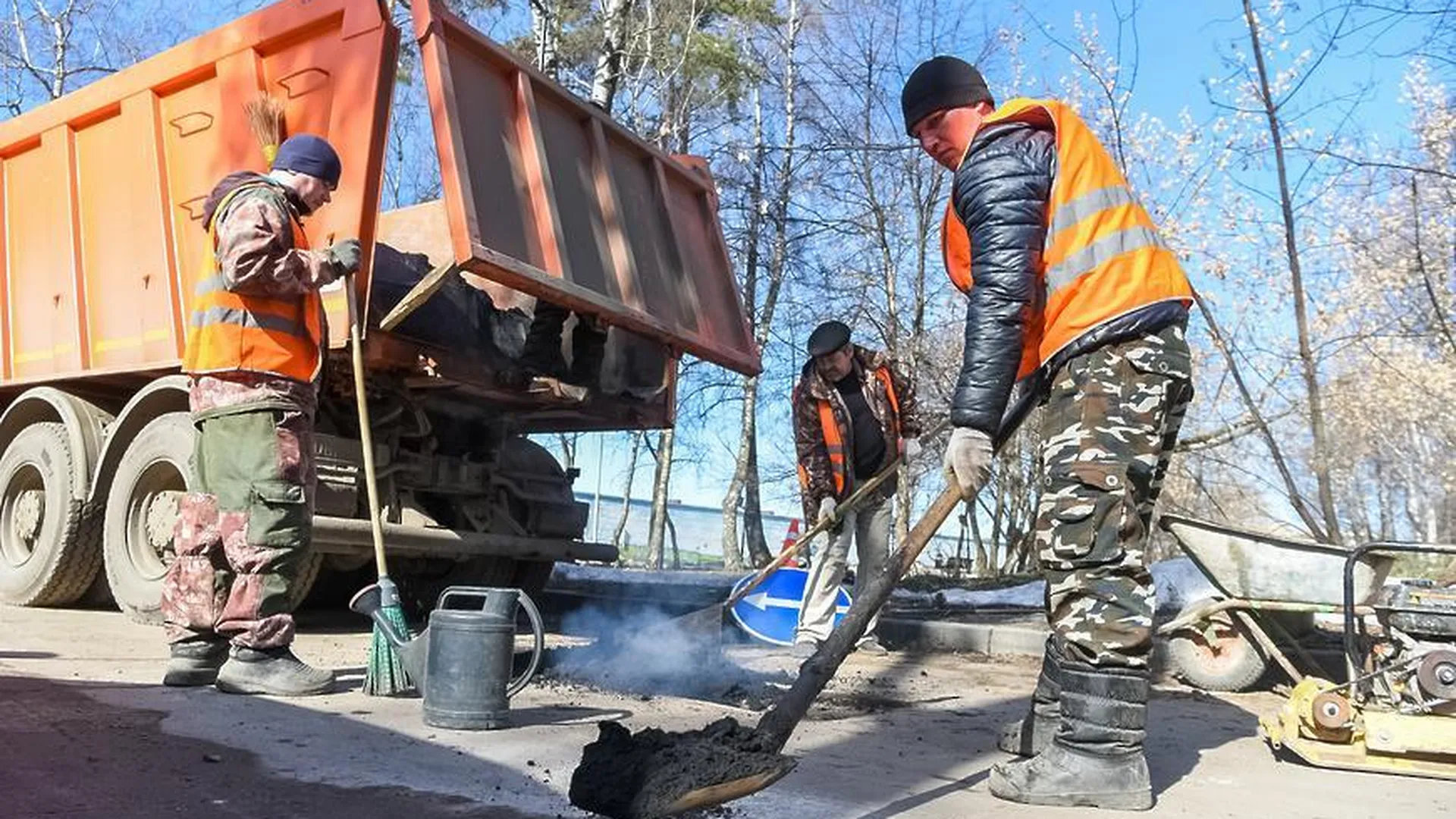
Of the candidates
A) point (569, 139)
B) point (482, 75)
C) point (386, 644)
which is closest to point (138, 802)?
point (386, 644)

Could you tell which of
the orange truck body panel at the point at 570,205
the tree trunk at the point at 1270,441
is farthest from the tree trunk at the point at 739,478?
the orange truck body panel at the point at 570,205

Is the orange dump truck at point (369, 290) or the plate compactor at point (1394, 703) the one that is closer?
the plate compactor at point (1394, 703)

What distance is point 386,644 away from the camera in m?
3.64

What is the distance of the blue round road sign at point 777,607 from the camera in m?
5.85

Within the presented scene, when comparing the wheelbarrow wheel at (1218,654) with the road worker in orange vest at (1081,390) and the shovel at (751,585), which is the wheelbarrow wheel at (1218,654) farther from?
the road worker in orange vest at (1081,390)

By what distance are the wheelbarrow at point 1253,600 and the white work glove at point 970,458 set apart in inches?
86.4

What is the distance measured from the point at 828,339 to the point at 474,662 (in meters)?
3.18

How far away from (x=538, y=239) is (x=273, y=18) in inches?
69.2

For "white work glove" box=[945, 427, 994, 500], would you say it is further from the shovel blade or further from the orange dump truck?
the orange dump truck

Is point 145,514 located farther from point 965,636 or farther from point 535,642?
point 965,636

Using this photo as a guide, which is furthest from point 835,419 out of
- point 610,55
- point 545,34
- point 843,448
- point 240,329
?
point 545,34

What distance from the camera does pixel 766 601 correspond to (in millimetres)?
5945

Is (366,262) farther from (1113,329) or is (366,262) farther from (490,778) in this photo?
(1113,329)

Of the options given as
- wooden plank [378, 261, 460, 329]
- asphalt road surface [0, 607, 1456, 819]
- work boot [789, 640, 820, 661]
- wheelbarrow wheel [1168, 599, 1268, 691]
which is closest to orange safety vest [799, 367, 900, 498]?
work boot [789, 640, 820, 661]
